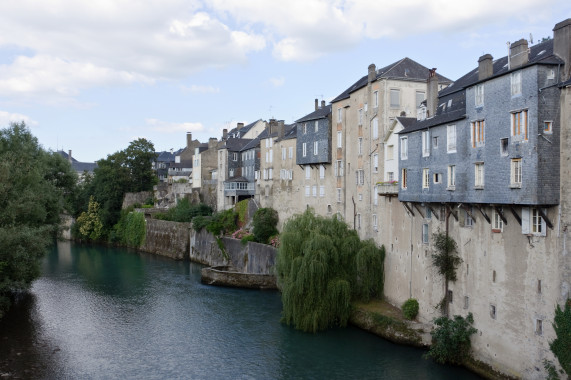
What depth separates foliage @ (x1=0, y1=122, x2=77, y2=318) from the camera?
97.7ft

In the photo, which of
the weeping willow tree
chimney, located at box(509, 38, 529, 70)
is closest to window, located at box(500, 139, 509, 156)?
chimney, located at box(509, 38, 529, 70)

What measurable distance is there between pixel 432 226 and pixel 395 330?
243 inches

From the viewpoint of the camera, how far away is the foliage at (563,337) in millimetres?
19141

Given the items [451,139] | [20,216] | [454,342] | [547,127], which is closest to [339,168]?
[451,139]

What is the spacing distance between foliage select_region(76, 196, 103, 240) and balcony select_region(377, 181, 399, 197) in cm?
6022

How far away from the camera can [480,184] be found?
946 inches

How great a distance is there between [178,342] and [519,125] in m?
21.6

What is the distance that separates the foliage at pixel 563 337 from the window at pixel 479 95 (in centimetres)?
933

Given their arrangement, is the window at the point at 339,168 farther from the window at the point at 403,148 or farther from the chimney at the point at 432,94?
the chimney at the point at 432,94

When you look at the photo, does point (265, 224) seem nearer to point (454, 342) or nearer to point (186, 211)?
point (186, 211)

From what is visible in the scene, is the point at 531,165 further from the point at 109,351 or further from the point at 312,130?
the point at 312,130

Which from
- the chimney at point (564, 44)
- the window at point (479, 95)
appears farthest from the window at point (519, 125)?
the window at point (479, 95)

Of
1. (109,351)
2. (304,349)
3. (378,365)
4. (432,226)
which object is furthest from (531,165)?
(109,351)

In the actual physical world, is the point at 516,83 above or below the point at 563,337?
above
